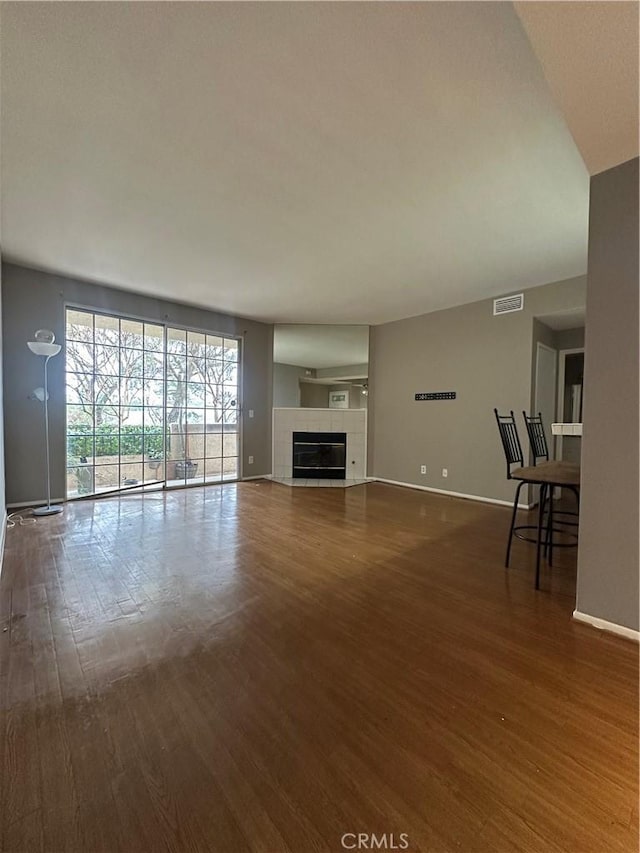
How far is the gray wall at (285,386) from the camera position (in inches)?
258

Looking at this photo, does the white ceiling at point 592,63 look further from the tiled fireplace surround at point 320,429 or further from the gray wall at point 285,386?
the gray wall at point 285,386

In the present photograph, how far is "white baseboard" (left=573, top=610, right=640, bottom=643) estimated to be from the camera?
1813 mm

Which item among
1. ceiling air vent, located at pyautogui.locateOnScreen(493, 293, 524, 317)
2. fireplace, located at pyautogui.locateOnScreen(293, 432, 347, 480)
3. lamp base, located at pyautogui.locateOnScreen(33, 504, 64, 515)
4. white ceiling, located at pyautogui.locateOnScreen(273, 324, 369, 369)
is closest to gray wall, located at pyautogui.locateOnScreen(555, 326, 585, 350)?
ceiling air vent, located at pyautogui.locateOnScreen(493, 293, 524, 317)

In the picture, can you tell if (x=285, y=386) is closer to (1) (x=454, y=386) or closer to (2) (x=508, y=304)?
(1) (x=454, y=386)

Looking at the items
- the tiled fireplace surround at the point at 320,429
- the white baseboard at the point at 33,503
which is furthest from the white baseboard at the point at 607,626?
the white baseboard at the point at 33,503

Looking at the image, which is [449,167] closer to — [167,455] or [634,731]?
[634,731]

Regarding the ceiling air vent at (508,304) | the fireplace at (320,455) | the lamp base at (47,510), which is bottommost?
the lamp base at (47,510)

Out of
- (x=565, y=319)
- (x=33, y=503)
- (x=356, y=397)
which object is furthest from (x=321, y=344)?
(x=33, y=503)

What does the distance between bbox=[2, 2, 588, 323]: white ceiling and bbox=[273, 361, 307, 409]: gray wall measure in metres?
2.93

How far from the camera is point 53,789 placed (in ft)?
3.45

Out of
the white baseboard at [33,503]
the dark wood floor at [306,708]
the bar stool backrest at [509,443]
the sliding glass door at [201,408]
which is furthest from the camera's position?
the sliding glass door at [201,408]

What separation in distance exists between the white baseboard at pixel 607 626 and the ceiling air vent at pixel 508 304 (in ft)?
12.1

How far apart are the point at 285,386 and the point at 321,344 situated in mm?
1021

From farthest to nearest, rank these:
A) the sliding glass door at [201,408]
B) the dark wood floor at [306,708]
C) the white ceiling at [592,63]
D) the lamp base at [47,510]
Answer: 1. the sliding glass door at [201,408]
2. the lamp base at [47,510]
3. the white ceiling at [592,63]
4. the dark wood floor at [306,708]
